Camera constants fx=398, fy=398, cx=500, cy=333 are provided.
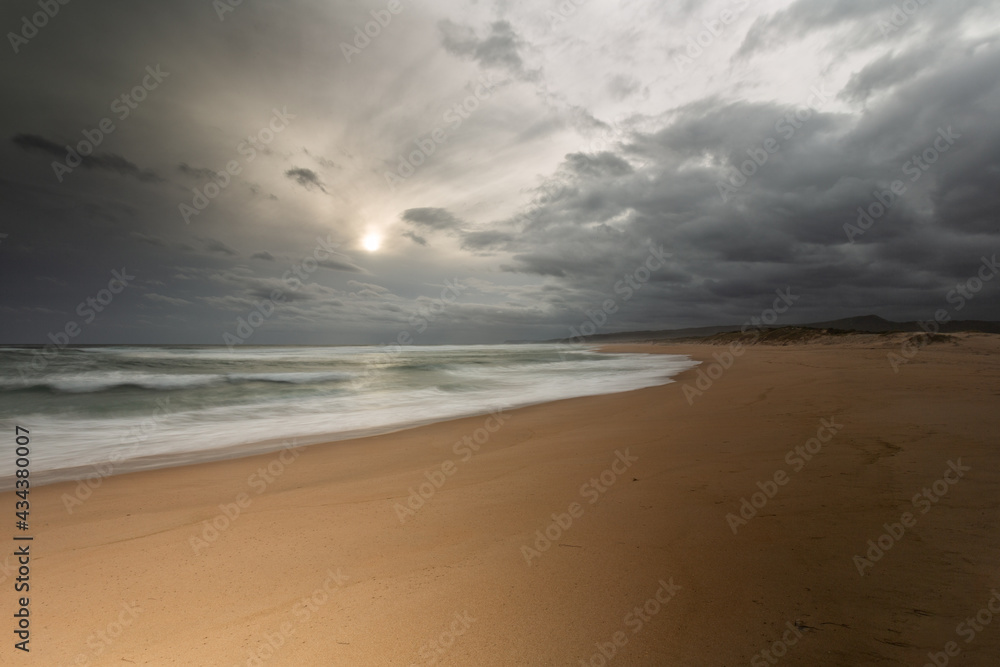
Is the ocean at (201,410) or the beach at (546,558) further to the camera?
the ocean at (201,410)

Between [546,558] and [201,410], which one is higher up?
[201,410]

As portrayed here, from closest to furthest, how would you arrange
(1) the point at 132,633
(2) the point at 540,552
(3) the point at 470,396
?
(1) the point at 132,633 → (2) the point at 540,552 → (3) the point at 470,396

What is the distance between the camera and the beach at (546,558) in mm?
1874

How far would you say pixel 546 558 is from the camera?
8.42ft

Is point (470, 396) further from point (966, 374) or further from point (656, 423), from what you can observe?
point (966, 374)

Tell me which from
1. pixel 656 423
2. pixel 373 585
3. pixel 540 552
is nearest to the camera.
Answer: pixel 373 585

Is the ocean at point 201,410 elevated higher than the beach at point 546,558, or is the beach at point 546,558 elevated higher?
the ocean at point 201,410

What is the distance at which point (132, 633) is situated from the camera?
2.02m

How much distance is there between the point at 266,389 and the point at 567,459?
45.9ft

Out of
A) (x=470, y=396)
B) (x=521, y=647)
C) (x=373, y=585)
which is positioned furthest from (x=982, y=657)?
(x=470, y=396)

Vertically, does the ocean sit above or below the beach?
above

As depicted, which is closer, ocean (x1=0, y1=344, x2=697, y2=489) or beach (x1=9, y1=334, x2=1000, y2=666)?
beach (x1=9, y1=334, x2=1000, y2=666)

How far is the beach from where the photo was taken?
1.87 metres

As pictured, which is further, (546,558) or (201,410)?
(201,410)
